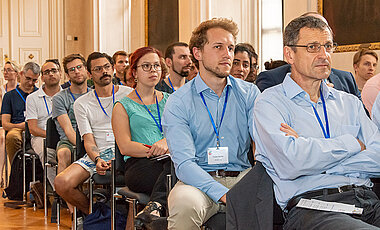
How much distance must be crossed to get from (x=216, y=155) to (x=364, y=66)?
140 inches

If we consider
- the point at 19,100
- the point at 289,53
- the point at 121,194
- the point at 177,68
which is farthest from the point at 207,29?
the point at 19,100

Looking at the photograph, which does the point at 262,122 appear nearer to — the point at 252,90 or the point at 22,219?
the point at 252,90

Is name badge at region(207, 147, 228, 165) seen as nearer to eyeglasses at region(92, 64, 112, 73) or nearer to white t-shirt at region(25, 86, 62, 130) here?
eyeglasses at region(92, 64, 112, 73)

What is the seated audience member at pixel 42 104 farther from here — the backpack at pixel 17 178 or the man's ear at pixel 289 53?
the man's ear at pixel 289 53

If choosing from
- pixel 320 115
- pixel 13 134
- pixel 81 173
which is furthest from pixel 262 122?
pixel 13 134

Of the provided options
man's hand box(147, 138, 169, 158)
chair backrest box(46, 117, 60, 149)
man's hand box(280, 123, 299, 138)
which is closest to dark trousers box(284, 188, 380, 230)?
man's hand box(280, 123, 299, 138)

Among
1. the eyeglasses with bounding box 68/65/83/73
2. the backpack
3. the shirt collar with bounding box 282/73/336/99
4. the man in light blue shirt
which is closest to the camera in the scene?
the shirt collar with bounding box 282/73/336/99

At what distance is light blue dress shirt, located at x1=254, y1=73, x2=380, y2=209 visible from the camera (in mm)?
2504

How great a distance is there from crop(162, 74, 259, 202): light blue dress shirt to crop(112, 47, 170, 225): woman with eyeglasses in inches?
16.2

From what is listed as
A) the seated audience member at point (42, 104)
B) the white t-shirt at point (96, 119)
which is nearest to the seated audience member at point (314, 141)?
the white t-shirt at point (96, 119)

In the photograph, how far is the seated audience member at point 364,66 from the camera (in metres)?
6.02

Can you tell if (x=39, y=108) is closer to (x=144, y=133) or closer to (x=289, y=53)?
(x=144, y=133)

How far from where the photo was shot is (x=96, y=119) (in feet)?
16.4

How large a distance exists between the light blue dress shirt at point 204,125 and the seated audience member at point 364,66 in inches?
118
